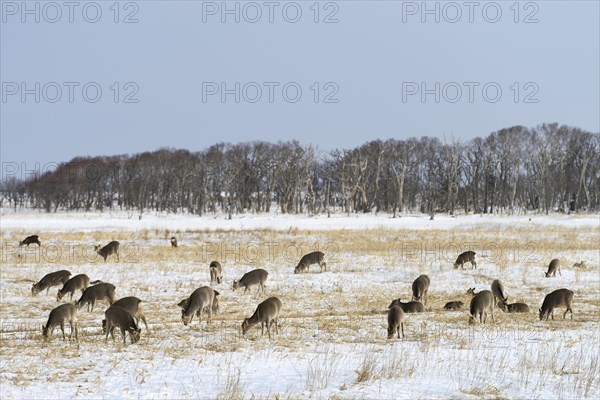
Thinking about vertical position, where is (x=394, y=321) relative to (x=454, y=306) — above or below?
above

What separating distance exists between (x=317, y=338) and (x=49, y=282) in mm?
11183

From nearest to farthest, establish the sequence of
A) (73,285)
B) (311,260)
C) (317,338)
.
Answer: (317,338), (73,285), (311,260)

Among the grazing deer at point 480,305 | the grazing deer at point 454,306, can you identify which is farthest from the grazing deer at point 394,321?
the grazing deer at point 454,306

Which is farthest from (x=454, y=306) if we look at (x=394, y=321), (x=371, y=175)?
(x=371, y=175)

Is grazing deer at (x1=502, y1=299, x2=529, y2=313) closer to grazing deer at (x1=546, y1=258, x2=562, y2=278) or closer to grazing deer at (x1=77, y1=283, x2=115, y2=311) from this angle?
grazing deer at (x1=546, y1=258, x2=562, y2=278)

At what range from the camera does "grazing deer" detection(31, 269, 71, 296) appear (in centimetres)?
1950

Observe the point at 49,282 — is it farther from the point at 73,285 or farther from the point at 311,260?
the point at 311,260

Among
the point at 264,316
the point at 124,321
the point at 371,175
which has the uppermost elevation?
the point at 371,175

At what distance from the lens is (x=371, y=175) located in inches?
4158

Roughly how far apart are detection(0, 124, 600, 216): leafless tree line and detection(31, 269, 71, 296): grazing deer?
70.3 meters

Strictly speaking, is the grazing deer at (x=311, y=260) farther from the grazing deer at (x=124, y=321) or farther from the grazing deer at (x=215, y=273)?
the grazing deer at (x=124, y=321)

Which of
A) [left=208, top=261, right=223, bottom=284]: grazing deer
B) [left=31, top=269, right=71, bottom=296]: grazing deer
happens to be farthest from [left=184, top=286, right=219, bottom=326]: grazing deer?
[left=31, top=269, right=71, bottom=296]: grazing deer

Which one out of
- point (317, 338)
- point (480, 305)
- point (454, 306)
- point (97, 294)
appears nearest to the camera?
point (317, 338)

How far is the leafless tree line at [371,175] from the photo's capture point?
9450 centimetres
